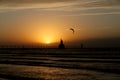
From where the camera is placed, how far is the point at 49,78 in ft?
88.7

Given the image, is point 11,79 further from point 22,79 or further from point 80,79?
point 80,79

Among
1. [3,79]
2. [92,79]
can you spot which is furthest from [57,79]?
[3,79]

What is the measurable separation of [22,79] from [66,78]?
4098 mm

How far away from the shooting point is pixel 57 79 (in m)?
26.2

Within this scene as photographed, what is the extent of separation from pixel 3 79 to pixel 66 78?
19.1 ft

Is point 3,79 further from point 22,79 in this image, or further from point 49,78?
point 49,78

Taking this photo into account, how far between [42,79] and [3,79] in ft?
11.7

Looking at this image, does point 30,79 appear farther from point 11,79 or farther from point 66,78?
point 66,78

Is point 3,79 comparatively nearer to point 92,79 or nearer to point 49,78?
point 49,78

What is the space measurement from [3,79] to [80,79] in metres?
7.03

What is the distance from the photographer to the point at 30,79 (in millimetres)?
26281

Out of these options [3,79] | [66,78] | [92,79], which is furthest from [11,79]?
[92,79]

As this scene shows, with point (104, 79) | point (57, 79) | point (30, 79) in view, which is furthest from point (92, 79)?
point (30, 79)

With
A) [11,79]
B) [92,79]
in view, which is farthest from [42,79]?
[92,79]
